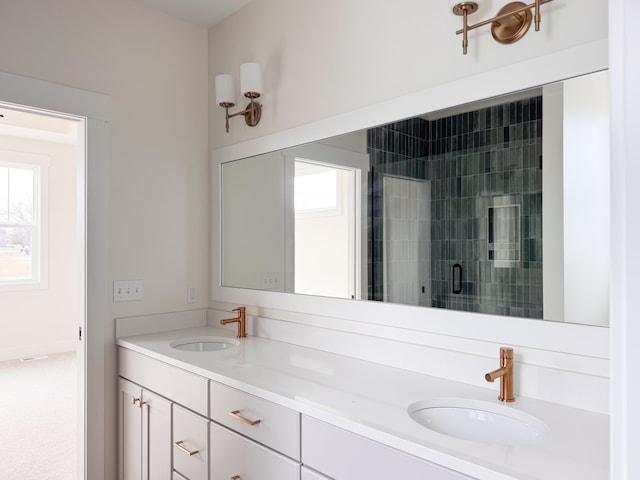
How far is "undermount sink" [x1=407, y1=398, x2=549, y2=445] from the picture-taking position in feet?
4.34

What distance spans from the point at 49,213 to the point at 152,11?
12.6ft

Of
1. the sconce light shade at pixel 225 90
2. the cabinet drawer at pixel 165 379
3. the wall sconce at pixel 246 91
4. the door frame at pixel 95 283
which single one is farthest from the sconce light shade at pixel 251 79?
the cabinet drawer at pixel 165 379

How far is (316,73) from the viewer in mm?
2158

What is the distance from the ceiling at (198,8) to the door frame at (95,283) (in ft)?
2.05

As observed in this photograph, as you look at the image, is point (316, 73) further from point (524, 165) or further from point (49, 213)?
point (49, 213)

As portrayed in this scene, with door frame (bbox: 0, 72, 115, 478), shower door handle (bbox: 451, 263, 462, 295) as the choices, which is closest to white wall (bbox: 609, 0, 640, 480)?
shower door handle (bbox: 451, 263, 462, 295)

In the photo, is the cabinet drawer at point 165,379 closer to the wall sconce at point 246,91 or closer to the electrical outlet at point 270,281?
the electrical outlet at point 270,281

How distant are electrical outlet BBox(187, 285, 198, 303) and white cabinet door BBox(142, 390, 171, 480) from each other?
65cm

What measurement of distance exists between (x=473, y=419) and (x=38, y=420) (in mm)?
3333

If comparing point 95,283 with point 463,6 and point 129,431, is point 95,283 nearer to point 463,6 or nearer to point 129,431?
point 129,431

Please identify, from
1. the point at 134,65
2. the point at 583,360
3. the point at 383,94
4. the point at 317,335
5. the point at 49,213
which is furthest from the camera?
the point at 49,213

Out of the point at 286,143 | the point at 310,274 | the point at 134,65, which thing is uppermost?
the point at 134,65

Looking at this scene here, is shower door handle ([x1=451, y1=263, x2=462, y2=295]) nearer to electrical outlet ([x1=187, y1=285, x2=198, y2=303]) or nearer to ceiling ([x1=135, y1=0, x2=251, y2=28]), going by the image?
electrical outlet ([x1=187, y1=285, x2=198, y2=303])

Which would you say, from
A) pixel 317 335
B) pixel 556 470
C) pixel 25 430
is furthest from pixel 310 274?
pixel 25 430
